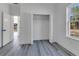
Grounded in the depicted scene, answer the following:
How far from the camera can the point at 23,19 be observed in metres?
7.39

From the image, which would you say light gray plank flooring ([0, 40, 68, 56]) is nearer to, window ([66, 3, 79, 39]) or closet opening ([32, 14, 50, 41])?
window ([66, 3, 79, 39])

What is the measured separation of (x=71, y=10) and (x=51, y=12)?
9.20 feet

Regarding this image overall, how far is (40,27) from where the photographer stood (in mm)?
8930

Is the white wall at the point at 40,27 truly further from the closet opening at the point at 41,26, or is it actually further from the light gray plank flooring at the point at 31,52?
the light gray plank flooring at the point at 31,52

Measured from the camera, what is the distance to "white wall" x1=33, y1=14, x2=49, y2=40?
8.87m

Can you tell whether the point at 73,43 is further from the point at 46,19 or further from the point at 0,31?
the point at 46,19

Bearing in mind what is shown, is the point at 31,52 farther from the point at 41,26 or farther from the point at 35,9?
the point at 41,26

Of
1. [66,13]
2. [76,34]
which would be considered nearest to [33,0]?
[76,34]

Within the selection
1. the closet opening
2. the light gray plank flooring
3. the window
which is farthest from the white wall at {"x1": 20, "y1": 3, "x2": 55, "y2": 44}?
the window

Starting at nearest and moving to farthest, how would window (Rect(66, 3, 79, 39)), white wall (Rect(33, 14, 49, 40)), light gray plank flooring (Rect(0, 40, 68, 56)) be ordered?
window (Rect(66, 3, 79, 39)) < light gray plank flooring (Rect(0, 40, 68, 56)) < white wall (Rect(33, 14, 49, 40))

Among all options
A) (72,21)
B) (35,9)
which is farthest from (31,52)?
(35,9)

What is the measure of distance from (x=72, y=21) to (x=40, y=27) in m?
4.15

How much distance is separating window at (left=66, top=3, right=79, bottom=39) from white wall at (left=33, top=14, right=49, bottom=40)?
3675 millimetres

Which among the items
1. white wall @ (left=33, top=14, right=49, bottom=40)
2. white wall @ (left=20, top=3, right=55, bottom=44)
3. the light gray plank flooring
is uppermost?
white wall @ (left=20, top=3, right=55, bottom=44)
